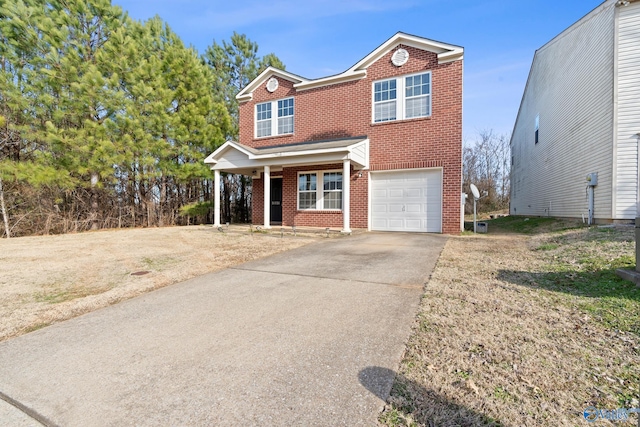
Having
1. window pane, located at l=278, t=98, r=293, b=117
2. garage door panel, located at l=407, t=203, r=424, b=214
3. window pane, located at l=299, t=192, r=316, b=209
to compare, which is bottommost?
garage door panel, located at l=407, t=203, r=424, b=214

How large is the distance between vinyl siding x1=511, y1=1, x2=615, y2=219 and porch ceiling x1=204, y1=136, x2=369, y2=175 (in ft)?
25.8

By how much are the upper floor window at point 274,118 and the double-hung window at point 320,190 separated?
265cm

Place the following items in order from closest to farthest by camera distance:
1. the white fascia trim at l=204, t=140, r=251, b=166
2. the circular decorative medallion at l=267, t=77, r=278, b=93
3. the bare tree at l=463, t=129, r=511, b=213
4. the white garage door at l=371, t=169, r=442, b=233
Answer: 1. the white garage door at l=371, t=169, r=442, b=233
2. the white fascia trim at l=204, t=140, r=251, b=166
3. the circular decorative medallion at l=267, t=77, r=278, b=93
4. the bare tree at l=463, t=129, r=511, b=213

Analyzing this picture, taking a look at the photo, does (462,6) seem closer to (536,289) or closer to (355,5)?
(355,5)

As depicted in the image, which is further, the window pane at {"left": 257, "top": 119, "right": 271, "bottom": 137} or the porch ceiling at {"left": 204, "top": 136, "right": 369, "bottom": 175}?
the window pane at {"left": 257, "top": 119, "right": 271, "bottom": 137}

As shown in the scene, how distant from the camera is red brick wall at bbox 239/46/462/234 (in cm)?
1012

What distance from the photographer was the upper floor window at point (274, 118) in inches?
525

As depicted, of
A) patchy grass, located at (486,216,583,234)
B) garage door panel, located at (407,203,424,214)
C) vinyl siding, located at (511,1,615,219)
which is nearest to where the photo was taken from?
vinyl siding, located at (511,1,615,219)

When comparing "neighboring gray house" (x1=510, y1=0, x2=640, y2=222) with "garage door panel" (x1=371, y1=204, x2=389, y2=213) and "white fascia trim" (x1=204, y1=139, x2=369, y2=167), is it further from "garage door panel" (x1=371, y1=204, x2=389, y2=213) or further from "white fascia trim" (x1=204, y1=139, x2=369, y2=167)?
"white fascia trim" (x1=204, y1=139, x2=369, y2=167)

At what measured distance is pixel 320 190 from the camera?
12.2 metres

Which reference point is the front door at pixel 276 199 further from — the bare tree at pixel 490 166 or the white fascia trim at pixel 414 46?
the bare tree at pixel 490 166

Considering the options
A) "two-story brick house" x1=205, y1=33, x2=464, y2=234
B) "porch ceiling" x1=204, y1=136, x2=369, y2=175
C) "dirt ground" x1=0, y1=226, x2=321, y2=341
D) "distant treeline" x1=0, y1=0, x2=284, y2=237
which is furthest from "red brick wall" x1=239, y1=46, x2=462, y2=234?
"distant treeline" x1=0, y1=0, x2=284, y2=237

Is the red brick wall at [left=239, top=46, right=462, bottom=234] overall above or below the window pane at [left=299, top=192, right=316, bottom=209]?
above

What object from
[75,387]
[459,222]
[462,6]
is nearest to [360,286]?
[75,387]
